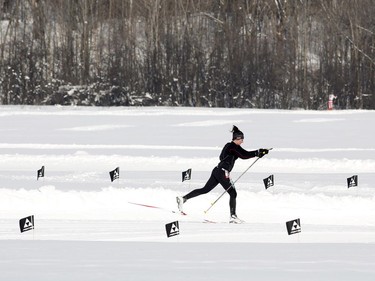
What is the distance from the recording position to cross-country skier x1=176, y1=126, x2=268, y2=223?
1279cm

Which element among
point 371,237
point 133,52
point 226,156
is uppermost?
point 133,52

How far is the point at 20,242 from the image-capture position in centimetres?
991

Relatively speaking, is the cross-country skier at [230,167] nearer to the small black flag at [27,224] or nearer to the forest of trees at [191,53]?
the small black flag at [27,224]

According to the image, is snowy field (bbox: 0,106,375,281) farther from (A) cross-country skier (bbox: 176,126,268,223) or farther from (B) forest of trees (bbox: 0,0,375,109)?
(B) forest of trees (bbox: 0,0,375,109)

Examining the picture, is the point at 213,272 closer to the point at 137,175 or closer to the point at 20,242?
the point at 20,242

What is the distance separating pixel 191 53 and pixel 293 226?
89.9 ft

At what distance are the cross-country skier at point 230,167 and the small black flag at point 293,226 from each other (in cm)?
227

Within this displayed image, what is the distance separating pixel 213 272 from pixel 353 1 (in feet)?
104

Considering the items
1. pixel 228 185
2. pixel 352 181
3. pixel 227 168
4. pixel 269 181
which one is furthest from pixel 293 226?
pixel 352 181

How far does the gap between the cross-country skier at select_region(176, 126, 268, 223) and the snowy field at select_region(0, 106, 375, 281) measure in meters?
0.24

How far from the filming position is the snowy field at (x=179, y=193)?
8.24 metres

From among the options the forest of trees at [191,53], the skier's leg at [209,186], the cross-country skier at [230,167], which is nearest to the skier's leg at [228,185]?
the cross-country skier at [230,167]

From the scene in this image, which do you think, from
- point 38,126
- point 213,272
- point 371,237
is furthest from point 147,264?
point 38,126

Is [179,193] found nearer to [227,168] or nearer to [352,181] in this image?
[227,168]
